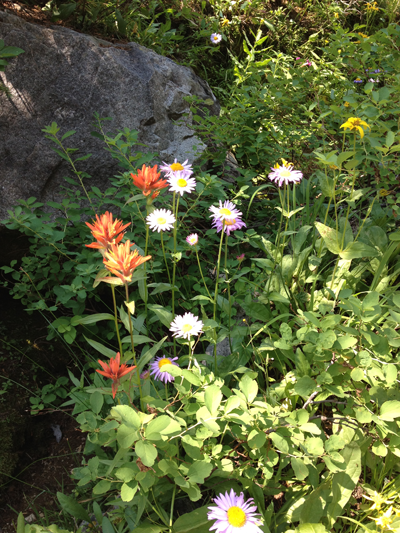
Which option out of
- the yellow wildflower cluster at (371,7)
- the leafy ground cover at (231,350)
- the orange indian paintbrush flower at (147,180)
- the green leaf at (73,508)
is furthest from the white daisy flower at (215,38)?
the green leaf at (73,508)

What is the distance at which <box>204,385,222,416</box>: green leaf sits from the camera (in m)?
1.02

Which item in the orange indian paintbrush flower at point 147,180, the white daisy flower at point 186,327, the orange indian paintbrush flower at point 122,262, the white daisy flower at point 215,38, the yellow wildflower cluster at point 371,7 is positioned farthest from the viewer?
the yellow wildflower cluster at point 371,7

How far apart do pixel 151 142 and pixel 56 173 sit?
0.66 m

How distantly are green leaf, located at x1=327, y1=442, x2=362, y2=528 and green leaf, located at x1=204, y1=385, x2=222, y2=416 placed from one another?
544mm

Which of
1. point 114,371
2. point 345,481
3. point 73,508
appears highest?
point 114,371

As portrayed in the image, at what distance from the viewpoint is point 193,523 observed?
3.46ft

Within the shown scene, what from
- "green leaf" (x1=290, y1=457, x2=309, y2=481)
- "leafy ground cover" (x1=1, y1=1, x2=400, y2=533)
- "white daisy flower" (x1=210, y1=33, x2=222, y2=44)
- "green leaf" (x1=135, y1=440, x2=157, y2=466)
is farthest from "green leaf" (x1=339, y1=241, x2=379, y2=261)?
"white daisy flower" (x1=210, y1=33, x2=222, y2=44)

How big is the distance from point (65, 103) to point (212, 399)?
198 cm

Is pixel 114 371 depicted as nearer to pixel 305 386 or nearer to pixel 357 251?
pixel 305 386

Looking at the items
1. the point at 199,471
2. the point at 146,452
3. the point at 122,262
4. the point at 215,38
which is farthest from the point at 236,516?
the point at 215,38

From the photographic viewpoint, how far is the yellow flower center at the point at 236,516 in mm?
889

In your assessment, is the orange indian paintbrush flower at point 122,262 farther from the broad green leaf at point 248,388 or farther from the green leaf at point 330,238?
the green leaf at point 330,238

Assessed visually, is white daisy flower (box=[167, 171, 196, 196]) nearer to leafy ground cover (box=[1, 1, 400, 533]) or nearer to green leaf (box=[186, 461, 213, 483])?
leafy ground cover (box=[1, 1, 400, 533])

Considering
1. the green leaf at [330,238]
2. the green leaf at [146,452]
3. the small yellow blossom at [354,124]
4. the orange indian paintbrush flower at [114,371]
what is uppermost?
the small yellow blossom at [354,124]
